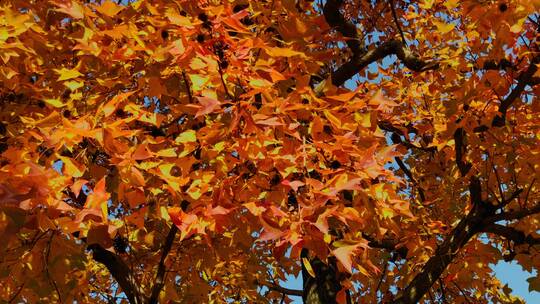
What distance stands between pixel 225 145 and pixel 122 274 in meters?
1.75

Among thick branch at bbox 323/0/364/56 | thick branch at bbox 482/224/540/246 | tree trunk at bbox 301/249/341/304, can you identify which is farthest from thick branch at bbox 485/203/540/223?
thick branch at bbox 323/0/364/56

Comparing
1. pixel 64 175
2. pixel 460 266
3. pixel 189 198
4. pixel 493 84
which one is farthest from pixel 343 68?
pixel 64 175

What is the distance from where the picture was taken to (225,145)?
317 centimetres

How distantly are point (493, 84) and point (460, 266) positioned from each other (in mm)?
2016

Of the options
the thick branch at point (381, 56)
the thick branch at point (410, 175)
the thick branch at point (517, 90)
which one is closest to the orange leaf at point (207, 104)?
the thick branch at point (517, 90)

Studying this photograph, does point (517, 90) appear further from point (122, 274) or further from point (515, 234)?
point (122, 274)

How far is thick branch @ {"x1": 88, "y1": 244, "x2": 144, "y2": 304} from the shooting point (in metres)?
4.16

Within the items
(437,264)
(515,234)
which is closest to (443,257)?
(437,264)

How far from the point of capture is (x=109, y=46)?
3.50 metres

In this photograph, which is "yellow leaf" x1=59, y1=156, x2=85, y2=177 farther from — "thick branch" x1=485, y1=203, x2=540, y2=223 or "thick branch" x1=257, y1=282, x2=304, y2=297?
"thick branch" x1=257, y1=282, x2=304, y2=297

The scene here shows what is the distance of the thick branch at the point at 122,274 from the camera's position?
A: 13.6ft

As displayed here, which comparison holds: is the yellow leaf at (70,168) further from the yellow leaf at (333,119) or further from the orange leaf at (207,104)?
the yellow leaf at (333,119)

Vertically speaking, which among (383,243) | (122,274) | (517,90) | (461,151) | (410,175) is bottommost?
(122,274)

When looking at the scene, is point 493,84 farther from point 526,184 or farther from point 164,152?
point 164,152
